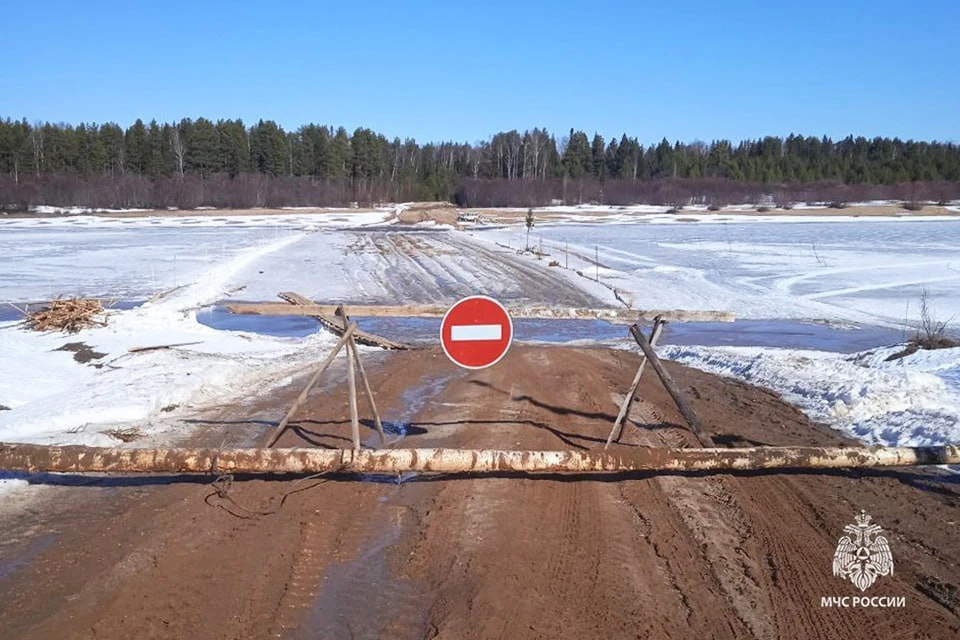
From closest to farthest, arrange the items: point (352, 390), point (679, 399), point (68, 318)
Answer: point (352, 390), point (679, 399), point (68, 318)

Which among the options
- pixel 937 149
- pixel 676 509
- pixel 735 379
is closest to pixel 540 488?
pixel 676 509

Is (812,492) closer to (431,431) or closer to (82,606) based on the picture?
(431,431)

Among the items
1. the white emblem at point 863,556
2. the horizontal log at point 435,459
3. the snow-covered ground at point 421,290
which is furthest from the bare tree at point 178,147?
the white emblem at point 863,556

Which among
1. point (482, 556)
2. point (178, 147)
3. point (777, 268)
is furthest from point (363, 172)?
point (482, 556)

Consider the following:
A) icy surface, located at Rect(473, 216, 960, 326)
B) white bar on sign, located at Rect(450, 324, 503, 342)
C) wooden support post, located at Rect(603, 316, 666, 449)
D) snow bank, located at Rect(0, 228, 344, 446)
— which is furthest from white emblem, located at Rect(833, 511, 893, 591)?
icy surface, located at Rect(473, 216, 960, 326)

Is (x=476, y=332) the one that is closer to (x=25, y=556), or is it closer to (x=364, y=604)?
(x=364, y=604)

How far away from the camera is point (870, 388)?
940cm

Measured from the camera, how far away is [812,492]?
257 inches

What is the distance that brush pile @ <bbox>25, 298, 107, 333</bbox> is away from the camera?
1546cm

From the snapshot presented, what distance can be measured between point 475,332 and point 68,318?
39.0 ft

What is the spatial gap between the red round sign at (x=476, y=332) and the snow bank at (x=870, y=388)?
416 centimetres

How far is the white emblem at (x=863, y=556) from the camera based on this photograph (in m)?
5.06

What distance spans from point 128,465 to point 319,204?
10402cm

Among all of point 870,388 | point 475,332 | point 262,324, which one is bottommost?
point 262,324
